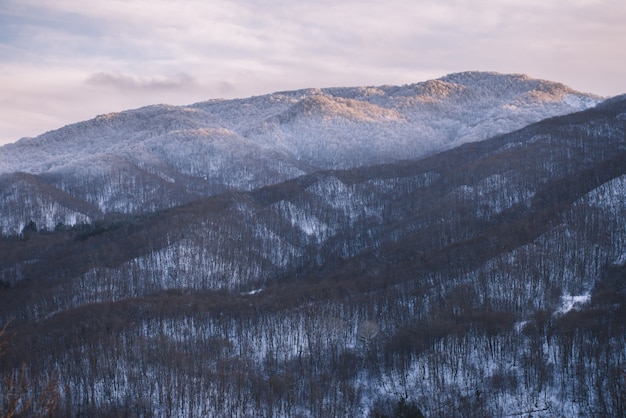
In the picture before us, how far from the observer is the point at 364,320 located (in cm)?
13625

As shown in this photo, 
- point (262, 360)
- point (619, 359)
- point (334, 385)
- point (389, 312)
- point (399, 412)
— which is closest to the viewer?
point (399, 412)

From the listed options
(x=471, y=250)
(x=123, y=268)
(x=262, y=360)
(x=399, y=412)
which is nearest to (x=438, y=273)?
(x=471, y=250)

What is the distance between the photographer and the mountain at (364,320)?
108 meters

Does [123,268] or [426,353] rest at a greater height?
[123,268]

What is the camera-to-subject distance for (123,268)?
17625 centimetres

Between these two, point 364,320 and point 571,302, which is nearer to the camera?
point 571,302

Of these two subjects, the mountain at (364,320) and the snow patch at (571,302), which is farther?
the snow patch at (571,302)

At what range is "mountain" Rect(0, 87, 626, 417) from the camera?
10831 cm

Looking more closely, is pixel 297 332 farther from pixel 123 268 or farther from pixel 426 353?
pixel 123 268

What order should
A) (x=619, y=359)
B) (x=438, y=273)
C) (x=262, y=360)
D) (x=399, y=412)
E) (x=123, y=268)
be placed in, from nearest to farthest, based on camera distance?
1. (x=399, y=412)
2. (x=619, y=359)
3. (x=262, y=360)
4. (x=438, y=273)
5. (x=123, y=268)

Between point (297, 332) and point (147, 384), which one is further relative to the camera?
point (297, 332)

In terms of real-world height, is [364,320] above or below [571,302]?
below

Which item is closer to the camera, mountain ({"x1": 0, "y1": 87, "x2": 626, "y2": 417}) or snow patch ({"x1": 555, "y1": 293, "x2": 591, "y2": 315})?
mountain ({"x1": 0, "y1": 87, "x2": 626, "y2": 417})

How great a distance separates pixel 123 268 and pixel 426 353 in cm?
8571
